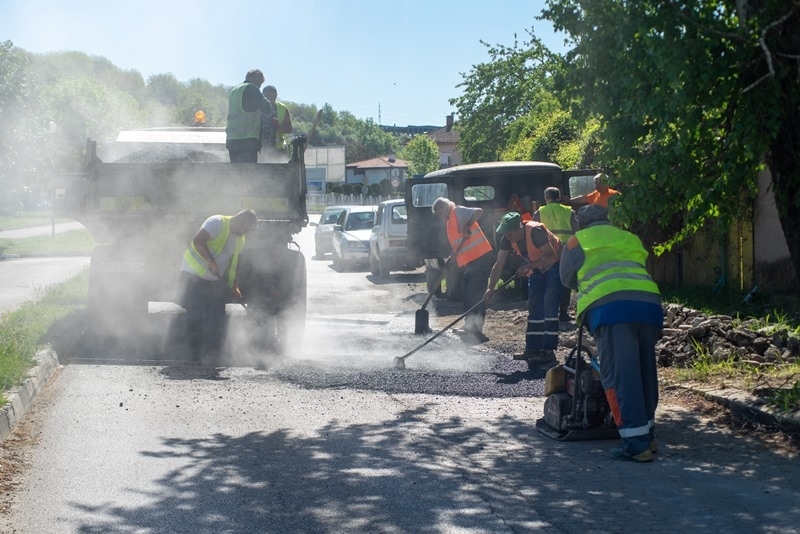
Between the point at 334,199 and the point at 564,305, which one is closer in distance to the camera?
the point at 564,305

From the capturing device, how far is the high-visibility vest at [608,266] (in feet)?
22.6

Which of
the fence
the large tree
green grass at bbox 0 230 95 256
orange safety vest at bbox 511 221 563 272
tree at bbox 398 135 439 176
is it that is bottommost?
green grass at bbox 0 230 95 256

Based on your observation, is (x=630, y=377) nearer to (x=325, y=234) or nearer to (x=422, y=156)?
(x=325, y=234)

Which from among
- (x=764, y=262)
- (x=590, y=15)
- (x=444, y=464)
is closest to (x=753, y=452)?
(x=444, y=464)

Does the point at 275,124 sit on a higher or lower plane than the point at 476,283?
higher

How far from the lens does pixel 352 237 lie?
26.8m

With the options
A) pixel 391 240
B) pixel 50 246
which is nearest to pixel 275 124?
pixel 391 240

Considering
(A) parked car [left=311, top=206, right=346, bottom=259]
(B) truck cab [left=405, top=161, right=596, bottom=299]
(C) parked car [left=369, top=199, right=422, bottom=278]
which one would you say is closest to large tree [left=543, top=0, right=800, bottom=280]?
(B) truck cab [left=405, top=161, right=596, bottom=299]

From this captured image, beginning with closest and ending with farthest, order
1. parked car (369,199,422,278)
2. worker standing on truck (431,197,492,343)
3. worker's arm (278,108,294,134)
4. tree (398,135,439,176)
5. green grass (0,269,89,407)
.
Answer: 1. green grass (0,269,89,407)
2. worker standing on truck (431,197,492,343)
3. worker's arm (278,108,294,134)
4. parked car (369,199,422,278)
5. tree (398,135,439,176)

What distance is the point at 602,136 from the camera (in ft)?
27.6

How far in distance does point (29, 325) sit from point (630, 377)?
791cm

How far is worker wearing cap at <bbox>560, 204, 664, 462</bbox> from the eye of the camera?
6.66 meters

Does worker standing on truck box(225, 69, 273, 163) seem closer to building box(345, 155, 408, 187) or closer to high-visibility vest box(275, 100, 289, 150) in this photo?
high-visibility vest box(275, 100, 289, 150)

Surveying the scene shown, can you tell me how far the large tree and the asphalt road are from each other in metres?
1.82
